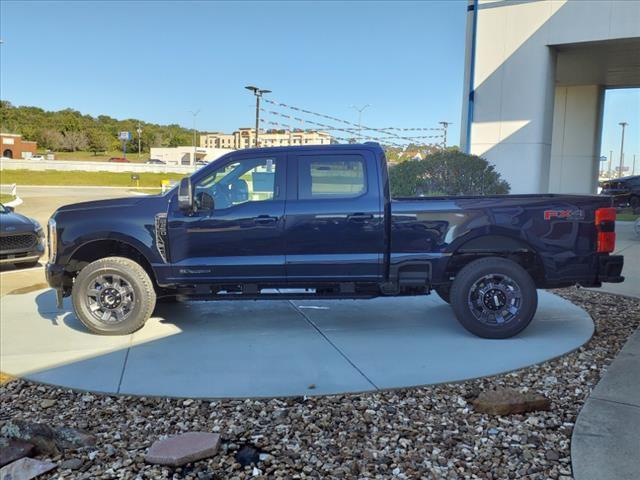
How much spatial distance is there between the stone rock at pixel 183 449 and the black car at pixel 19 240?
782cm

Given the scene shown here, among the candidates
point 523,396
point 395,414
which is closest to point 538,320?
point 523,396

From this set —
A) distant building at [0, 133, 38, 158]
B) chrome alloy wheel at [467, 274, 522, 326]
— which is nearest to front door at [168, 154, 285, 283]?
chrome alloy wheel at [467, 274, 522, 326]

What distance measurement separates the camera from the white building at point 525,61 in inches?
575

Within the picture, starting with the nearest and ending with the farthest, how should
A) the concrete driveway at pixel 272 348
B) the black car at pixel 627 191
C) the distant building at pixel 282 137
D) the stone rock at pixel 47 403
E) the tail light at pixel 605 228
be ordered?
the stone rock at pixel 47 403 → the concrete driveway at pixel 272 348 → the tail light at pixel 605 228 → the black car at pixel 627 191 → the distant building at pixel 282 137

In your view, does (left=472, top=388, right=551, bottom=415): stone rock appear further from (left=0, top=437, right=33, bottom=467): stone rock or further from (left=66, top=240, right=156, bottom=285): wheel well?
→ (left=66, top=240, right=156, bottom=285): wheel well

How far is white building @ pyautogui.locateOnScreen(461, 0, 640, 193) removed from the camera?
14.6 meters

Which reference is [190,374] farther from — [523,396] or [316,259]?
[523,396]

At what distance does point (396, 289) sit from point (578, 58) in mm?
14840

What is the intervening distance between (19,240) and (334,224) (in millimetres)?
6973

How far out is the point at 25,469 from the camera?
331 centimetres

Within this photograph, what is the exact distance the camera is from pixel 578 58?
1761cm

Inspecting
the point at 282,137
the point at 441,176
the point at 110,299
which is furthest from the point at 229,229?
the point at 282,137

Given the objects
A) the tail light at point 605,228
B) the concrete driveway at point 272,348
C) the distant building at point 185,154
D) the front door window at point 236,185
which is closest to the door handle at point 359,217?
the front door window at point 236,185

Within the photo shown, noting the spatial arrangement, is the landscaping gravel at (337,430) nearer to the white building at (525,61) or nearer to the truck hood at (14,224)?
the truck hood at (14,224)
